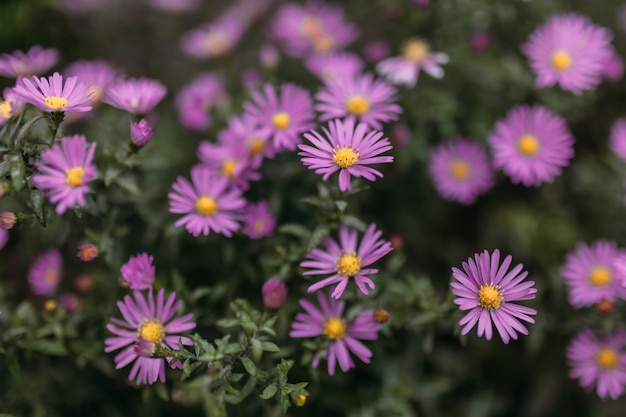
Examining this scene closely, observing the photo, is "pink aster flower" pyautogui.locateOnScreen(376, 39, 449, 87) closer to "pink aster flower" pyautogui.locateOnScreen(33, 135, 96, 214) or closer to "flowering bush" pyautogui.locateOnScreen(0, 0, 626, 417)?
"flowering bush" pyautogui.locateOnScreen(0, 0, 626, 417)

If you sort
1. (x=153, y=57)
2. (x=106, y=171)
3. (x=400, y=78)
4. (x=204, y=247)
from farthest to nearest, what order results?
(x=153, y=57), (x=400, y=78), (x=204, y=247), (x=106, y=171)

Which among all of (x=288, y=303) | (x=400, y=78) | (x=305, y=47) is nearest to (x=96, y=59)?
(x=305, y=47)

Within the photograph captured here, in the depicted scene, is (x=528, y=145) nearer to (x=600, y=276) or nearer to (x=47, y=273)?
(x=600, y=276)

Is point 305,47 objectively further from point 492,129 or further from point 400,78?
point 492,129

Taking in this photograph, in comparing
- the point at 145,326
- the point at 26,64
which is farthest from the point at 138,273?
the point at 26,64

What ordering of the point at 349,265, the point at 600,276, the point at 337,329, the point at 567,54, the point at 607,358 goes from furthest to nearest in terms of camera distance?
the point at 567,54 < the point at 600,276 < the point at 607,358 < the point at 337,329 < the point at 349,265

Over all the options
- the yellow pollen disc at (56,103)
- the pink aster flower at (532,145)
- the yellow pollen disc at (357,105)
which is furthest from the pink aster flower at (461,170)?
the yellow pollen disc at (56,103)

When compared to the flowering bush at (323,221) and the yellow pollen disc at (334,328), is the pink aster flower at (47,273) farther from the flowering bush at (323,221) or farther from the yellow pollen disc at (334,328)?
the yellow pollen disc at (334,328)
